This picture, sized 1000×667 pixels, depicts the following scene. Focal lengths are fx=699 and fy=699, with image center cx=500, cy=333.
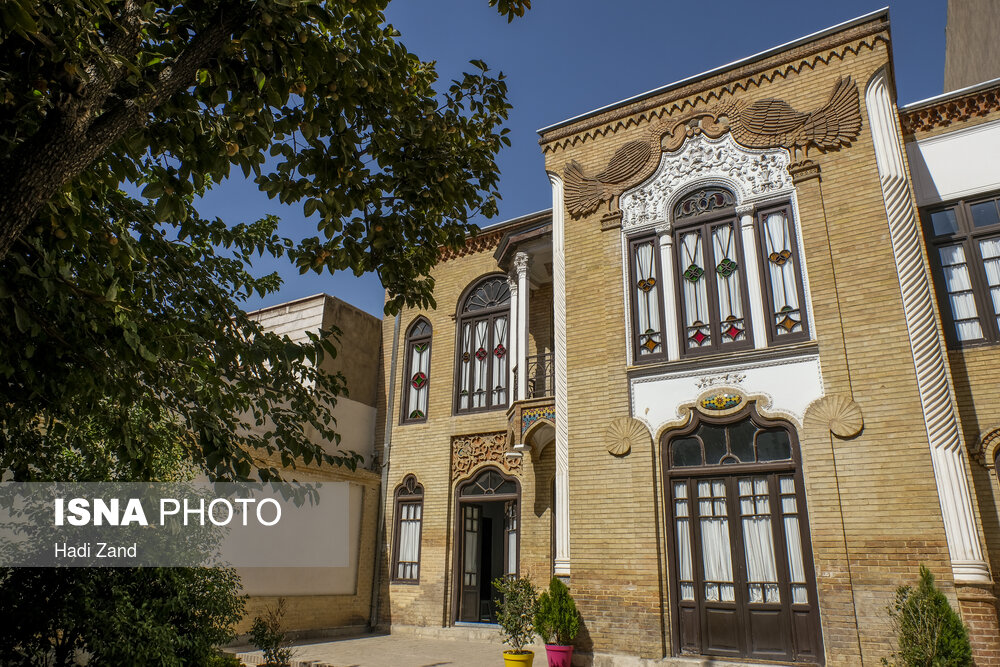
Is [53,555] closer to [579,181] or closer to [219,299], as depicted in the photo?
[219,299]

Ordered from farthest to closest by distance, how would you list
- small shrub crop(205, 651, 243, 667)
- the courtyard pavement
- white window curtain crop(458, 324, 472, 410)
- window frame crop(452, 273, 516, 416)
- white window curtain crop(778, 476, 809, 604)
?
white window curtain crop(458, 324, 472, 410) < window frame crop(452, 273, 516, 416) < the courtyard pavement < white window curtain crop(778, 476, 809, 604) < small shrub crop(205, 651, 243, 667)

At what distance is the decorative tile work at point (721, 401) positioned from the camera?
9469 millimetres

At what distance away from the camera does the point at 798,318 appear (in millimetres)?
9469

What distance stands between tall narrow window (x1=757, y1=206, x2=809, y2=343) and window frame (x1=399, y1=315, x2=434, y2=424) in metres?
8.20

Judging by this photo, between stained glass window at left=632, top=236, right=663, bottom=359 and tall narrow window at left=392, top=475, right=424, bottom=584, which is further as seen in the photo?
tall narrow window at left=392, top=475, right=424, bottom=584

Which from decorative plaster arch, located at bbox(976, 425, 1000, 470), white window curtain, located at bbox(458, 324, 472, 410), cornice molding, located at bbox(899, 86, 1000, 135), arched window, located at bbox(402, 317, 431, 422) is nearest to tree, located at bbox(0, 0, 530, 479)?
decorative plaster arch, located at bbox(976, 425, 1000, 470)

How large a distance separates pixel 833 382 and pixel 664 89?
5337 mm

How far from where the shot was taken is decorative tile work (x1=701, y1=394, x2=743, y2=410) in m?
9.47

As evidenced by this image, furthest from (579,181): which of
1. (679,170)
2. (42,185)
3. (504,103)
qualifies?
(42,185)

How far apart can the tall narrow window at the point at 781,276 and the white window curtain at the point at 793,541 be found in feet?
6.44

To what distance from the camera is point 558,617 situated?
30.9 feet

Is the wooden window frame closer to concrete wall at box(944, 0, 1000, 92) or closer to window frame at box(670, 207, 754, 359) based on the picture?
window frame at box(670, 207, 754, 359)

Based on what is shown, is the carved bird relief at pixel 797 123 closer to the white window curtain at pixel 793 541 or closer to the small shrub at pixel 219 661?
the white window curtain at pixel 793 541

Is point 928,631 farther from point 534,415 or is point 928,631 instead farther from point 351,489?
point 351,489
